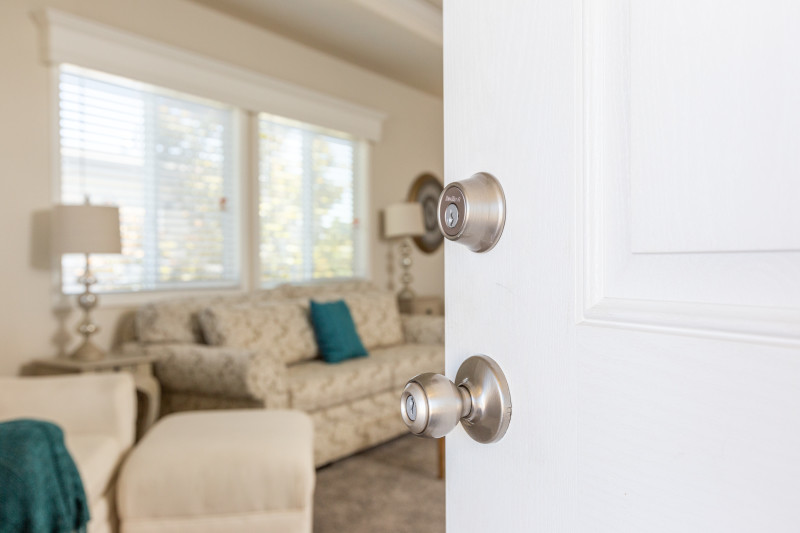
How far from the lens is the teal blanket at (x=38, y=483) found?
1.40 metres

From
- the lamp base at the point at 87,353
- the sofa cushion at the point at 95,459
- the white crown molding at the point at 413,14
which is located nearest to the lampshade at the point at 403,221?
the white crown molding at the point at 413,14

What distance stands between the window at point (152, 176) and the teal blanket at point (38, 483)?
5.30 feet

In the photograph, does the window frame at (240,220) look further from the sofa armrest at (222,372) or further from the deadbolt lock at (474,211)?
the deadbolt lock at (474,211)

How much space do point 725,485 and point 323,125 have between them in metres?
4.28

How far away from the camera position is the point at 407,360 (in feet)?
11.3

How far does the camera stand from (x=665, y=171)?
31 cm

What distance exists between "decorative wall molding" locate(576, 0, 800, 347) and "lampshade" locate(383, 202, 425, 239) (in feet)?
14.1

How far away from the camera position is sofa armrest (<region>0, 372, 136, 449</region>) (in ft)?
6.79

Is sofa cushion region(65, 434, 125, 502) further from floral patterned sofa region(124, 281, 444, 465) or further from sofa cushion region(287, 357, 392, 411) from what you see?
sofa cushion region(287, 357, 392, 411)

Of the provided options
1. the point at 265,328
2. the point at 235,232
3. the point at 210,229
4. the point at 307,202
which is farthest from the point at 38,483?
the point at 307,202

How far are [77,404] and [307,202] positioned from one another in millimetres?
2527

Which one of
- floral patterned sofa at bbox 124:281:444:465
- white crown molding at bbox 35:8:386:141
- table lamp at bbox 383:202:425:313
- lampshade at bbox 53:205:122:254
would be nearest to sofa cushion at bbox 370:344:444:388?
floral patterned sofa at bbox 124:281:444:465

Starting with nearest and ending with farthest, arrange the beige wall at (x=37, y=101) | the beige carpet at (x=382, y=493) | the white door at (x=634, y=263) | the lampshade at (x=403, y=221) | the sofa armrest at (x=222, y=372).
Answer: the white door at (x=634, y=263)
the beige carpet at (x=382, y=493)
the sofa armrest at (x=222, y=372)
the beige wall at (x=37, y=101)
the lampshade at (x=403, y=221)

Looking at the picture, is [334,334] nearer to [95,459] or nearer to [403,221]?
[403,221]
